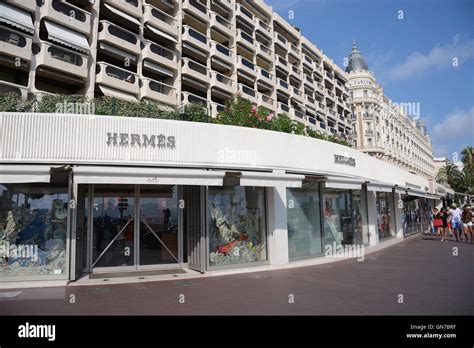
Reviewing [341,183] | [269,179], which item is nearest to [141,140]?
[269,179]

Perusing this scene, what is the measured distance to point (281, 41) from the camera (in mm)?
49062

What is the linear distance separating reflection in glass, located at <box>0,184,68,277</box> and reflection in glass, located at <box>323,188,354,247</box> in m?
9.35

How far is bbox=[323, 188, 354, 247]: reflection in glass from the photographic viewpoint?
45.7 feet

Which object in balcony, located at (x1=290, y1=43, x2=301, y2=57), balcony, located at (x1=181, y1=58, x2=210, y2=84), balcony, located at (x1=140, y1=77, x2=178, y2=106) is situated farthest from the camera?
balcony, located at (x1=290, y1=43, x2=301, y2=57)

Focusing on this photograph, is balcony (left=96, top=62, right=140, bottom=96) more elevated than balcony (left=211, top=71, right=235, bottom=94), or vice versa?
balcony (left=211, top=71, right=235, bottom=94)

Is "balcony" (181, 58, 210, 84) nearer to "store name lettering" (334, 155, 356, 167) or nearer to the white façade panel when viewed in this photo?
"store name lettering" (334, 155, 356, 167)

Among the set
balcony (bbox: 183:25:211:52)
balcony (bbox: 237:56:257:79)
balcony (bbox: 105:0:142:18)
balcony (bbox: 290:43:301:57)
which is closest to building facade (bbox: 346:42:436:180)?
balcony (bbox: 290:43:301:57)

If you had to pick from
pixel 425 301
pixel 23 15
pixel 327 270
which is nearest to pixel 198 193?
pixel 327 270

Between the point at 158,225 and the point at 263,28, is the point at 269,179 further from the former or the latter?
the point at 263,28

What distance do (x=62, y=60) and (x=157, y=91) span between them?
820cm

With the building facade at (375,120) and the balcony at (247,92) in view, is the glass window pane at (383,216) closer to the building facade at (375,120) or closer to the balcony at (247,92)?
the balcony at (247,92)

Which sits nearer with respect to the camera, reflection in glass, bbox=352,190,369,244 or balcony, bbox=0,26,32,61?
reflection in glass, bbox=352,190,369,244

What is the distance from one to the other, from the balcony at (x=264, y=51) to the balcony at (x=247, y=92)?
653cm

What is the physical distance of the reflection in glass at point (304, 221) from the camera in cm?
1218
